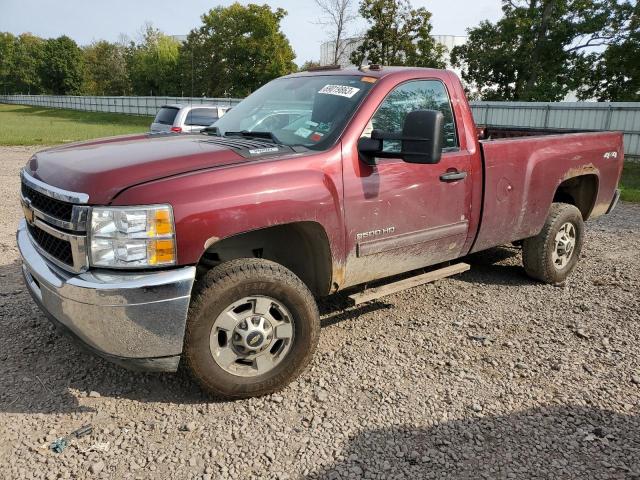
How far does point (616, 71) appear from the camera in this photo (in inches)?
992

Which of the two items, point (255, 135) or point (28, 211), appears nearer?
point (28, 211)

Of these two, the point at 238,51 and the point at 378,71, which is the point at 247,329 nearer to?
the point at 378,71

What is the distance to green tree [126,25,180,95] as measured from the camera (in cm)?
6278

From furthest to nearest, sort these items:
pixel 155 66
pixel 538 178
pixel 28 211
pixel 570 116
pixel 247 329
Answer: pixel 155 66 < pixel 570 116 < pixel 538 178 < pixel 28 211 < pixel 247 329

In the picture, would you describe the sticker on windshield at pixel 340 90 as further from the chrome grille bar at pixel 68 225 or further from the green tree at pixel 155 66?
the green tree at pixel 155 66

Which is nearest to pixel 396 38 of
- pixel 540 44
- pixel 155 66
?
pixel 540 44

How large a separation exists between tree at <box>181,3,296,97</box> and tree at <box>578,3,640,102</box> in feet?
87.8

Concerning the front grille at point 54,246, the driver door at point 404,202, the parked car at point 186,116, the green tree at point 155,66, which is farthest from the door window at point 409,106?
the green tree at point 155,66

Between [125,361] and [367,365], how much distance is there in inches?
61.6

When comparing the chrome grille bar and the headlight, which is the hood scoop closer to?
the headlight

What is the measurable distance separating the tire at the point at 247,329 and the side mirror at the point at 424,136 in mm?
1030

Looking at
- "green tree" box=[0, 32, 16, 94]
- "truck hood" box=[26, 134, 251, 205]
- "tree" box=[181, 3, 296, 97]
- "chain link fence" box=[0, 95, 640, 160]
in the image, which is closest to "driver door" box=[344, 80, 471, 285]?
"truck hood" box=[26, 134, 251, 205]

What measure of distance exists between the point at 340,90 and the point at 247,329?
1.77 meters

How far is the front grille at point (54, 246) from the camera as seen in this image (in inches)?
108
